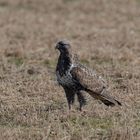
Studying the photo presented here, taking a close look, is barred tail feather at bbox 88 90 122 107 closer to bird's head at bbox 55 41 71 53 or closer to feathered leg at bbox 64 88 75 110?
feathered leg at bbox 64 88 75 110

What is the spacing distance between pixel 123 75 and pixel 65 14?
9.71 meters

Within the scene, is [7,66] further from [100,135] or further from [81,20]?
[81,20]

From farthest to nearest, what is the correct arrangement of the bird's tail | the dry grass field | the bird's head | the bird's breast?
the bird's head → the bird's tail → the bird's breast → the dry grass field

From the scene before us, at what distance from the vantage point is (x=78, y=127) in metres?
8.70

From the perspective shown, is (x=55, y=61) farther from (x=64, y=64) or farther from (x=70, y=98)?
(x=64, y=64)

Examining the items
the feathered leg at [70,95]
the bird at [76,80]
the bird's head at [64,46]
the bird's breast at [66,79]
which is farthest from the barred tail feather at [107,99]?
the bird's head at [64,46]

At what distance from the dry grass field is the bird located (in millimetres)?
181

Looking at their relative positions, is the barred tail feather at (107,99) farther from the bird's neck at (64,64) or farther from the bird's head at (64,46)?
the bird's head at (64,46)

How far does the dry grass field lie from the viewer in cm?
869

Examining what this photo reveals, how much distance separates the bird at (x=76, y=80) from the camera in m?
9.18

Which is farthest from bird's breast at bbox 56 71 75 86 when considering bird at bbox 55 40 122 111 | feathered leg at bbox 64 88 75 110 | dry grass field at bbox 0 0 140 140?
dry grass field at bbox 0 0 140 140

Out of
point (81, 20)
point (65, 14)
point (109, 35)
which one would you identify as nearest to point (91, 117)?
point (109, 35)

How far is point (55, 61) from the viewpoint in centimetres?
1357

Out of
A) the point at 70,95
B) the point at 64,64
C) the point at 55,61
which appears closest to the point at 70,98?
the point at 70,95
